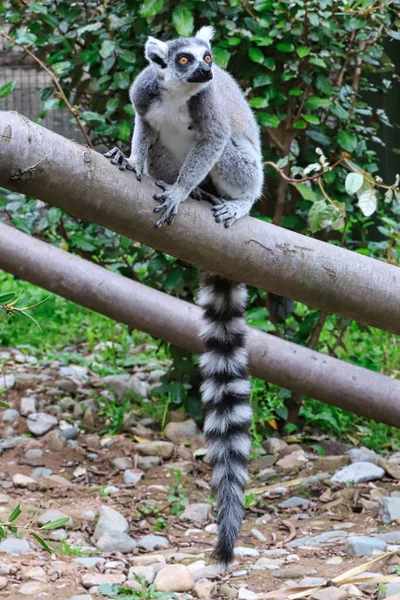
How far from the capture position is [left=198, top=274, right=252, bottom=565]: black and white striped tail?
297 centimetres

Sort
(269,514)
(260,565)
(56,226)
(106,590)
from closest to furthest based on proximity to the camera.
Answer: (106,590) → (260,565) → (269,514) → (56,226)

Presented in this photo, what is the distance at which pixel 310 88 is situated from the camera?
5.10 metres

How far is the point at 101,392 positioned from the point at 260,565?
2705mm

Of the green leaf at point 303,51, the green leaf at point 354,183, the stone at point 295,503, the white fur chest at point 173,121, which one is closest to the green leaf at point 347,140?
the green leaf at point 303,51

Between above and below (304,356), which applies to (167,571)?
below

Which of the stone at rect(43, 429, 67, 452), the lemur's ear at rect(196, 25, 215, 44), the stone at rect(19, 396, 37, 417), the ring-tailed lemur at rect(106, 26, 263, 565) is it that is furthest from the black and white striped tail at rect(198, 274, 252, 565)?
the stone at rect(19, 396, 37, 417)

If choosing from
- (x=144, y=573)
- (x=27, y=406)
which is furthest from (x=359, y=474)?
(x=27, y=406)

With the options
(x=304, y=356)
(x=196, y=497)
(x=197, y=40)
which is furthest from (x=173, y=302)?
(x=197, y=40)

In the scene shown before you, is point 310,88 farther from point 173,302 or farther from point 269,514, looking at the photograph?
point 269,514

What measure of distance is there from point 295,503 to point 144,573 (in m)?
1.22

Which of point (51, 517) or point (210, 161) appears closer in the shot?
point (210, 161)

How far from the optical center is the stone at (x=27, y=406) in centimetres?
540

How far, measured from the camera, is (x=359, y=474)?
177 inches

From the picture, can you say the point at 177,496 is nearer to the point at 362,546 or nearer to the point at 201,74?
the point at 362,546
